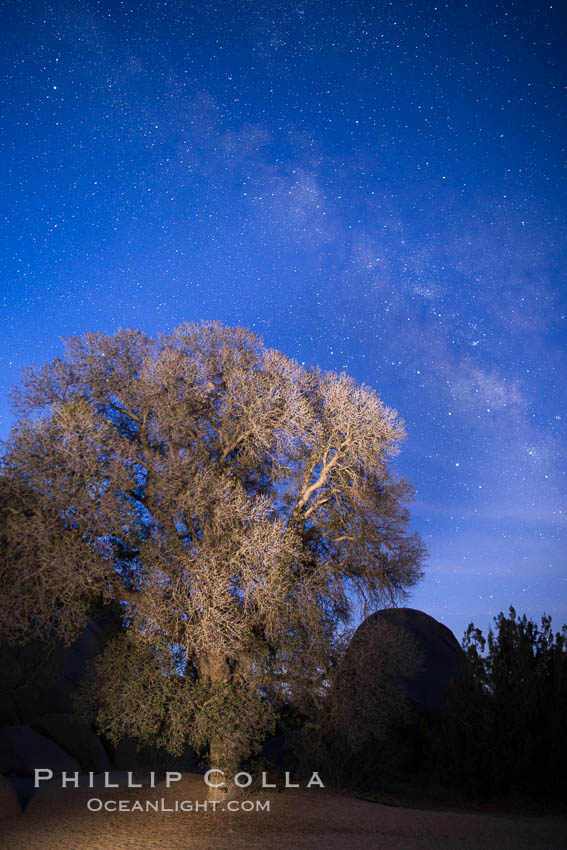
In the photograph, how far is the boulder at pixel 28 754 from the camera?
20844mm

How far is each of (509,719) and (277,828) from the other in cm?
747

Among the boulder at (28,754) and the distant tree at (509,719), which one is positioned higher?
the distant tree at (509,719)

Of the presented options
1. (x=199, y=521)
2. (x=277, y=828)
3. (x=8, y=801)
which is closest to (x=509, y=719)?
(x=277, y=828)

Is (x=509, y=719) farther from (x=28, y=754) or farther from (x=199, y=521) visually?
(x=28, y=754)

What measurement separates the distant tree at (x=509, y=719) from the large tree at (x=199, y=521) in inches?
138

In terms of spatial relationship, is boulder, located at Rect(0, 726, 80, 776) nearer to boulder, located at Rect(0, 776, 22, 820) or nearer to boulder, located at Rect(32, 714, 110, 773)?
boulder, located at Rect(32, 714, 110, 773)

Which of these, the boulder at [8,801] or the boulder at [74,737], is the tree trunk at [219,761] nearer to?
the boulder at [8,801]

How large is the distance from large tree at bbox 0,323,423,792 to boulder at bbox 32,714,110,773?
1251 cm

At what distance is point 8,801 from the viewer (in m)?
12.5

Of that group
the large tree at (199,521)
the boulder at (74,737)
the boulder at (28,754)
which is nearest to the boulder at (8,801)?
the large tree at (199,521)

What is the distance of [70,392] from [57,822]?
9.14 metres

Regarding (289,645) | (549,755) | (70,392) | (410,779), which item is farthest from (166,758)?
(70,392)

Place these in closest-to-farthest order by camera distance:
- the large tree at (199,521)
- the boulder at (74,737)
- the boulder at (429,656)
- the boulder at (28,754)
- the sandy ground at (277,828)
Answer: the sandy ground at (277,828)
the large tree at (199,521)
the boulder at (28,754)
the boulder at (429,656)
the boulder at (74,737)

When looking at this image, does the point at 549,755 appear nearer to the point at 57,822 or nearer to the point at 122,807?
the point at 122,807
